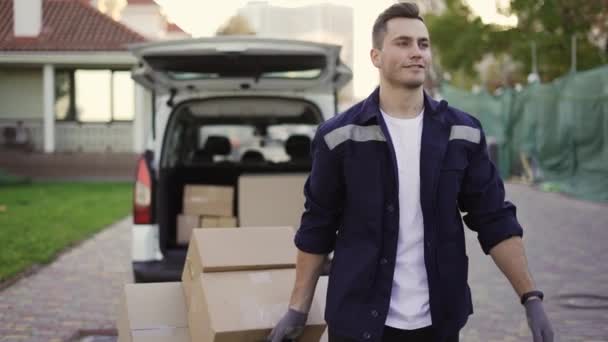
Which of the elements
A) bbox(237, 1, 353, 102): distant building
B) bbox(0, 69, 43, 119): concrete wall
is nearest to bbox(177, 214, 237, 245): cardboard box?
bbox(0, 69, 43, 119): concrete wall

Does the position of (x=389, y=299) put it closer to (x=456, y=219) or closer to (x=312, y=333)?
(x=456, y=219)

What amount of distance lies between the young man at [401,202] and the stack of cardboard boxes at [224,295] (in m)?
0.44

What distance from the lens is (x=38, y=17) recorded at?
35.7 ft

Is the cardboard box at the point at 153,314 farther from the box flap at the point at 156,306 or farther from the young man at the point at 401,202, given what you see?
the young man at the point at 401,202

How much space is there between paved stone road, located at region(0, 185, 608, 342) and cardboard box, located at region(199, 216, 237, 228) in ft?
3.37

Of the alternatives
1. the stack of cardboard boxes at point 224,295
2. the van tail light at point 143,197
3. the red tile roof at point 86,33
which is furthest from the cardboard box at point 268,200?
the red tile roof at point 86,33

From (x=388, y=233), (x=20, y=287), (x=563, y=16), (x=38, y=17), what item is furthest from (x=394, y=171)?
(x=563, y=16)

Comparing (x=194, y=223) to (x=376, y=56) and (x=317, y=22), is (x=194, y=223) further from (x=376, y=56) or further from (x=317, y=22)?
(x=317, y=22)

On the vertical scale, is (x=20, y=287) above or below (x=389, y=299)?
below

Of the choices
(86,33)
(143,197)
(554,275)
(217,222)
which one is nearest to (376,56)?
(143,197)

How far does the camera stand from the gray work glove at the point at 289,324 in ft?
10.3

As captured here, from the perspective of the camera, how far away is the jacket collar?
2939 millimetres

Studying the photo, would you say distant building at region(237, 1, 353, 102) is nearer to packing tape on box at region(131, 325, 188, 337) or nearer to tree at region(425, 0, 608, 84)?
tree at region(425, 0, 608, 84)

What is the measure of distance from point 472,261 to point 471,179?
275 inches
